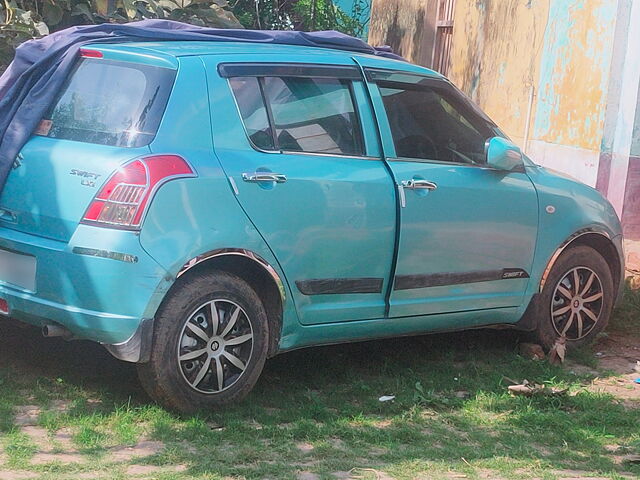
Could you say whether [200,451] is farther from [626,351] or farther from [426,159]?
[626,351]

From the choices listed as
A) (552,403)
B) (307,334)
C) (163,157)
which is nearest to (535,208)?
(552,403)

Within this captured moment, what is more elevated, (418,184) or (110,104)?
(110,104)

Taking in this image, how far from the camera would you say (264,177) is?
213 inches

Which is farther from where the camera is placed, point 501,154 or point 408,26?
point 408,26

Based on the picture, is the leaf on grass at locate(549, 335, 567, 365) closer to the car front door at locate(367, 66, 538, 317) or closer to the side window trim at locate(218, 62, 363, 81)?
the car front door at locate(367, 66, 538, 317)

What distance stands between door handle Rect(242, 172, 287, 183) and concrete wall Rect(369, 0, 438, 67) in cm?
892

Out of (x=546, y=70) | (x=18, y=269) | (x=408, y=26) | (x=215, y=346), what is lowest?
(x=215, y=346)

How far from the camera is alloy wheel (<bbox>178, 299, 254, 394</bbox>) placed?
5.24m

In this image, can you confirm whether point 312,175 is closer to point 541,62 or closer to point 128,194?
point 128,194

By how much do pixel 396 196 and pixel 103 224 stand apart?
1672 millimetres

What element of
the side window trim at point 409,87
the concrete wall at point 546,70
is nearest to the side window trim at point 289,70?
the side window trim at point 409,87

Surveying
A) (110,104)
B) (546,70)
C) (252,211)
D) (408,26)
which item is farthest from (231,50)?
(408,26)

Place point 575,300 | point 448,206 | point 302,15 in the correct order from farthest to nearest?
1. point 302,15
2. point 575,300
3. point 448,206

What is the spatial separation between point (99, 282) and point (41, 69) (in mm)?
1359
